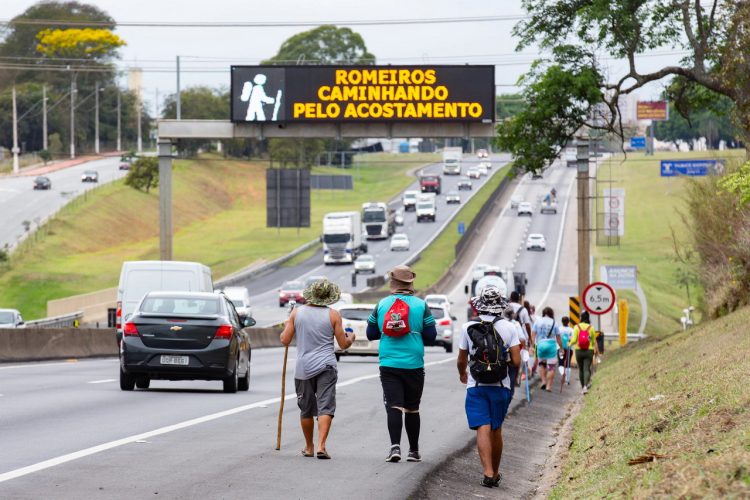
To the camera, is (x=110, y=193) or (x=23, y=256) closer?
(x=23, y=256)

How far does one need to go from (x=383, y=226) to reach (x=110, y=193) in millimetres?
23294

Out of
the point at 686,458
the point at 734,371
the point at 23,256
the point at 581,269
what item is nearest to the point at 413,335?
the point at 686,458

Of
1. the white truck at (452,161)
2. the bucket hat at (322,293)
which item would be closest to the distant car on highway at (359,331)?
the bucket hat at (322,293)

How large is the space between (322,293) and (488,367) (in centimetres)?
186

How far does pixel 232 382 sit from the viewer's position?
68.8 ft

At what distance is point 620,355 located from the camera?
3550cm

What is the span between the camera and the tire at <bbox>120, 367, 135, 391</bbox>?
2088cm

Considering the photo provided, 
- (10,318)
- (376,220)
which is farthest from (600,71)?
(376,220)

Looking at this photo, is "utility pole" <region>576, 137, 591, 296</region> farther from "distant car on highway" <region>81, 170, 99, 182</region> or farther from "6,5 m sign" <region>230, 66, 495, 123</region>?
"distant car on highway" <region>81, 170, 99, 182</region>

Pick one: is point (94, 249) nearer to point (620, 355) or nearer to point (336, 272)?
point (336, 272)

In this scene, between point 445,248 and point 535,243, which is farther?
point 445,248

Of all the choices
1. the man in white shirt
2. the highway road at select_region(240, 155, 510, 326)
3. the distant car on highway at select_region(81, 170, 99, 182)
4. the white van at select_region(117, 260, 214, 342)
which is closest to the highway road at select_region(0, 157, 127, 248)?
the distant car on highway at select_region(81, 170, 99, 182)

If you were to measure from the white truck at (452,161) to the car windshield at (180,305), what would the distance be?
133 meters

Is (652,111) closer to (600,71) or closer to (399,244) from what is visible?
(399,244)
